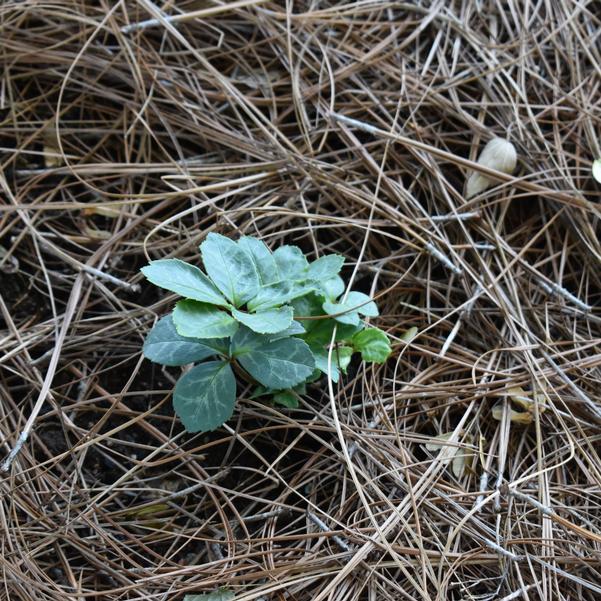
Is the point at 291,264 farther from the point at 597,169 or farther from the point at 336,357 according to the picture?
the point at 597,169

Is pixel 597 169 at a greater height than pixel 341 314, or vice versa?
pixel 597 169

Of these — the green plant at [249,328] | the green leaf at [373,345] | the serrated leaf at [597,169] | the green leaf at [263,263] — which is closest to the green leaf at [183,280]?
the green plant at [249,328]

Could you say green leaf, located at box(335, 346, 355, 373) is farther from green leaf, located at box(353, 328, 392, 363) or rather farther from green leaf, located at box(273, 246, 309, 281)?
green leaf, located at box(273, 246, 309, 281)

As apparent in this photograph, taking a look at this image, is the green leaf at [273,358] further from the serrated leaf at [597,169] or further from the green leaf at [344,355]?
the serrated leaf at [597,169]

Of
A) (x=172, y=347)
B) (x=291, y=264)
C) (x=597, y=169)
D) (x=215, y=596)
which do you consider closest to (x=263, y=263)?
(x=291, y=264)

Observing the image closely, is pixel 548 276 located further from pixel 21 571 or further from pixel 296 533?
pixel 21 571

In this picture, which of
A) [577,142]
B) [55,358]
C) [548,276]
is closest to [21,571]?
[55,358]
